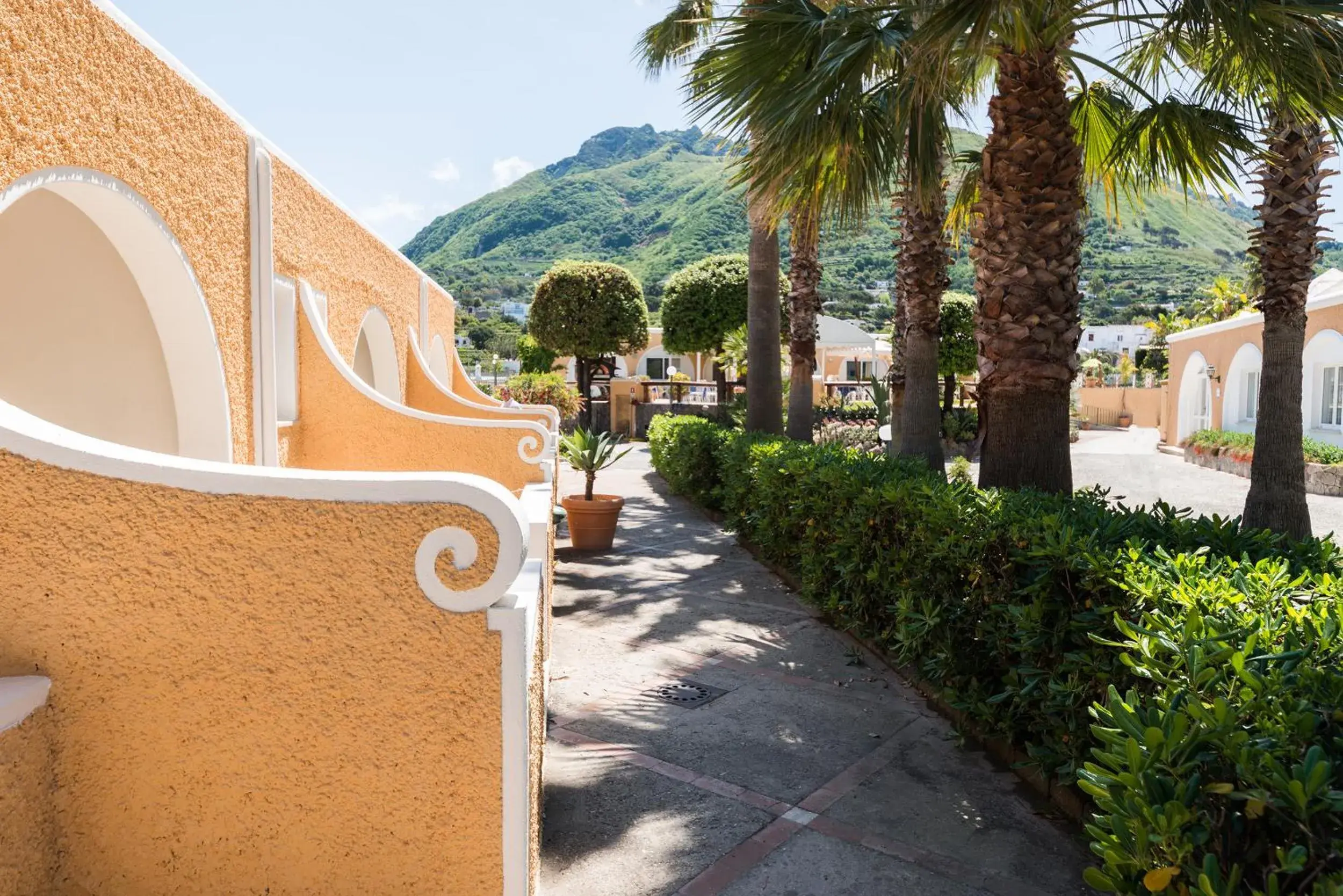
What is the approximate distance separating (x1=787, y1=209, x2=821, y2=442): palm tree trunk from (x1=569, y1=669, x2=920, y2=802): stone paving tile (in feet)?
22.4

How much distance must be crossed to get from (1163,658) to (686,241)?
78340mm

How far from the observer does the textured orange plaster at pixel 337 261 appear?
553cm

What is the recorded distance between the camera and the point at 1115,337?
82750 mm

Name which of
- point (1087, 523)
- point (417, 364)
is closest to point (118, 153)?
point (1087, 523)

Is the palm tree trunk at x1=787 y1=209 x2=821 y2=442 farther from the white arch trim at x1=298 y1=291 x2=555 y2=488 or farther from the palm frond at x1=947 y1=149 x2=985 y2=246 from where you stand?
the white arch trim at x1=298 y1=291 x2=555 y2=488

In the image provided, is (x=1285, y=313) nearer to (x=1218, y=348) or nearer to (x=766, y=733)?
(x=766, y=733)

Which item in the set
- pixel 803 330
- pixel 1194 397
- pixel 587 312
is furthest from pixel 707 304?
pixel 1194 397

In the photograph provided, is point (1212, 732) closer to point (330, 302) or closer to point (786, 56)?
point (786, 56)

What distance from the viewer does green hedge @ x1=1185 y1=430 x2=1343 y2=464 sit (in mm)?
15477

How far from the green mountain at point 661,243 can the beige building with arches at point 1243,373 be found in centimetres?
5135

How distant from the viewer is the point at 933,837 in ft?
11.7

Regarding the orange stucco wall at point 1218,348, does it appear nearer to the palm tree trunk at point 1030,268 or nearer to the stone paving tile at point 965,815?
the palm tree trunk at point 1030,268

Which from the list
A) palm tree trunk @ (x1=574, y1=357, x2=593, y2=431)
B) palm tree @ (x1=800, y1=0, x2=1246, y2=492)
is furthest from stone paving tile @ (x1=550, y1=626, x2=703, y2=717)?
palm tree trunk @ (x1=574, y1=357, x2=593, y2=431)

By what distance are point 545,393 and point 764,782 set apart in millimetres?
17227
